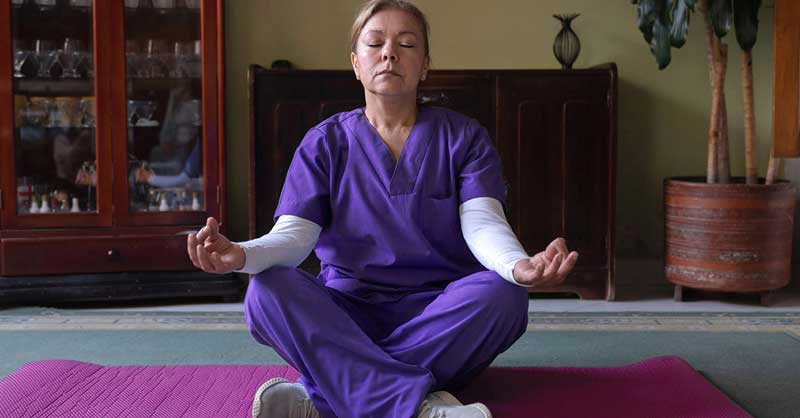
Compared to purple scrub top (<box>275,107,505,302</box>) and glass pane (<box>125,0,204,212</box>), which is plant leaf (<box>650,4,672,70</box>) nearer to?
purple scrub top (<box>275,107,505,302</box>)

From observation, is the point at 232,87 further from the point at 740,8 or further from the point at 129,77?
the point at 740,8

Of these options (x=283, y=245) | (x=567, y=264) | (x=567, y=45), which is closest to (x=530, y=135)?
(x=567, y=45)

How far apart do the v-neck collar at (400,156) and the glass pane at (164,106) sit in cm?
160

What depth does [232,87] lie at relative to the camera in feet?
11.8

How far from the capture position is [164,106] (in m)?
3.38

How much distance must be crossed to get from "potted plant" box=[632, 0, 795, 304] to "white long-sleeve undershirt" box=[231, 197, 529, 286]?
150cm

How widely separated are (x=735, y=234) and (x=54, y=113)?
8.77 feet

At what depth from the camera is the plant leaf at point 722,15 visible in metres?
3.04

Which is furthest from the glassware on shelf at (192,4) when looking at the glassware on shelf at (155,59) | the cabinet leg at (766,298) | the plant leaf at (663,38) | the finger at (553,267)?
the cabinet leg at (766,298)

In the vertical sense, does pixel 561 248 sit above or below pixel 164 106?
below

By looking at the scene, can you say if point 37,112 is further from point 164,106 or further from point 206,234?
point 206,234

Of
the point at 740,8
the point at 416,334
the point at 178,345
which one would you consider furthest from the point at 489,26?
the point at 416,334

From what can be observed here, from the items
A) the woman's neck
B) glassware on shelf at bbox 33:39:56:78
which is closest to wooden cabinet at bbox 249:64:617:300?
glassware on shelf at bbox 33:39:56:78

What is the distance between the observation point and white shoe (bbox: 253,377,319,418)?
5.39ft
